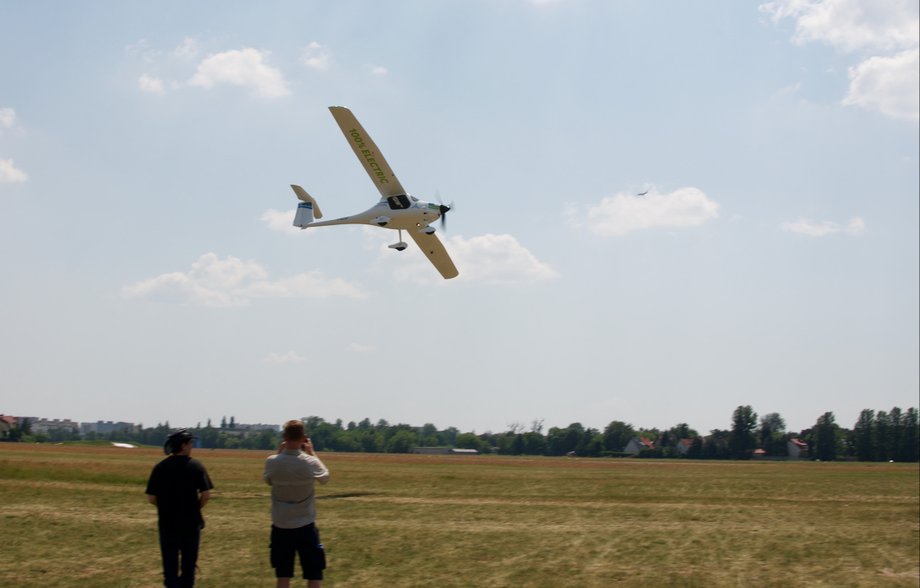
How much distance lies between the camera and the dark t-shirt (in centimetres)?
761

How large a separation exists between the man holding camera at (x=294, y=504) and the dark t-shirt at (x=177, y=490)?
Result: 2.69 feet

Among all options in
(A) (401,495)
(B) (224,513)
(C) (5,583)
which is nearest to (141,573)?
(C) (5,583)

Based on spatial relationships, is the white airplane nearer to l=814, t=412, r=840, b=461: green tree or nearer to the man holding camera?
the man holding camera

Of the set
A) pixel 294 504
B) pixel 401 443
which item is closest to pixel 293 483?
pixel 294 504

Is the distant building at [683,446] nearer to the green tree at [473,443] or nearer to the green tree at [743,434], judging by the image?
the green tree at [743,434]

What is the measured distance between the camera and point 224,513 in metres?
17.9

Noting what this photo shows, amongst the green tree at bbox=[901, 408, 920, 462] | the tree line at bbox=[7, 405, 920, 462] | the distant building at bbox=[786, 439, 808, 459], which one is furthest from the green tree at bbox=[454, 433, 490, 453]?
the green tree at bbox=[901, 408, 920, 462]

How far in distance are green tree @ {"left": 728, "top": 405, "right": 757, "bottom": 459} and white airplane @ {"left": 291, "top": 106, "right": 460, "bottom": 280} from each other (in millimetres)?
97626

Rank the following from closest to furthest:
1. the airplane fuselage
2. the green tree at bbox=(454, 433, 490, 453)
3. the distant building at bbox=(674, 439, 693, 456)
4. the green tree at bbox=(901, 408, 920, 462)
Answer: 1. the airplane fuselage
2. the green tree at bbox=(901, 408, 920, 462)
3. the distant building at bbox=(674, 439, 693, 456)
4. the green tree at bbox=(454, 433, 490, 453)

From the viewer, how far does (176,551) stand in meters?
7.68

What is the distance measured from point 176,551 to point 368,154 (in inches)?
680

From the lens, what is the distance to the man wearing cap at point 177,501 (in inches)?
300

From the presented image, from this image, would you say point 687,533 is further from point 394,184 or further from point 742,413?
point 742,413

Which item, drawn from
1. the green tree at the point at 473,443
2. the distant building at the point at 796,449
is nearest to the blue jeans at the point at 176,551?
the distant building at the point at 796,449
